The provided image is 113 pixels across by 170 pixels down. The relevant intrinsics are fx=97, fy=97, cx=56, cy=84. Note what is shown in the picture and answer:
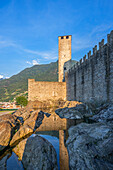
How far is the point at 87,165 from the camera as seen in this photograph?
4.18 meters

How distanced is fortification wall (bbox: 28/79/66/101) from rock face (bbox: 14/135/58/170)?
22841 mm

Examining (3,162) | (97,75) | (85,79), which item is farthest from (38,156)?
(85,79)

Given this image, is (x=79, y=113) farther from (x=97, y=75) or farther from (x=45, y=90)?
(x=45, y=90)

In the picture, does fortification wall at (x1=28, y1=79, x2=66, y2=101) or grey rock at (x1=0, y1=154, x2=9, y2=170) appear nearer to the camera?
grey rock at (x1=0, y1=154, x2=9, y2=170)

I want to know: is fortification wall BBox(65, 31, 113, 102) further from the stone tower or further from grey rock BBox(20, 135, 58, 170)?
the stone tower

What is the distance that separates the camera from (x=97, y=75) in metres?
16.0

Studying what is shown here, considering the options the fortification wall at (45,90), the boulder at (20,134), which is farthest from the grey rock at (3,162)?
the fortification wall at (45,90)

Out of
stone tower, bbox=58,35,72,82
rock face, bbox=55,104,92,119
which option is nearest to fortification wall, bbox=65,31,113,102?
rock face, bbox=55,104,92,119

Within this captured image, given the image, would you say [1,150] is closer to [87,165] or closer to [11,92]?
[87,165]

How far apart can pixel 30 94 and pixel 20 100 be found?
339 centimetres

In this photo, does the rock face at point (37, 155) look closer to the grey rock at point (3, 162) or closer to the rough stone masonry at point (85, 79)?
the grey rock at point (3, 162)

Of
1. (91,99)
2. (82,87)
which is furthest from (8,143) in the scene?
(82,87)

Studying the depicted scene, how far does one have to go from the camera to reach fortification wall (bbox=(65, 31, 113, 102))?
44.3 ft

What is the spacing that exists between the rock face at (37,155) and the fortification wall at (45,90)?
74.9 feet
